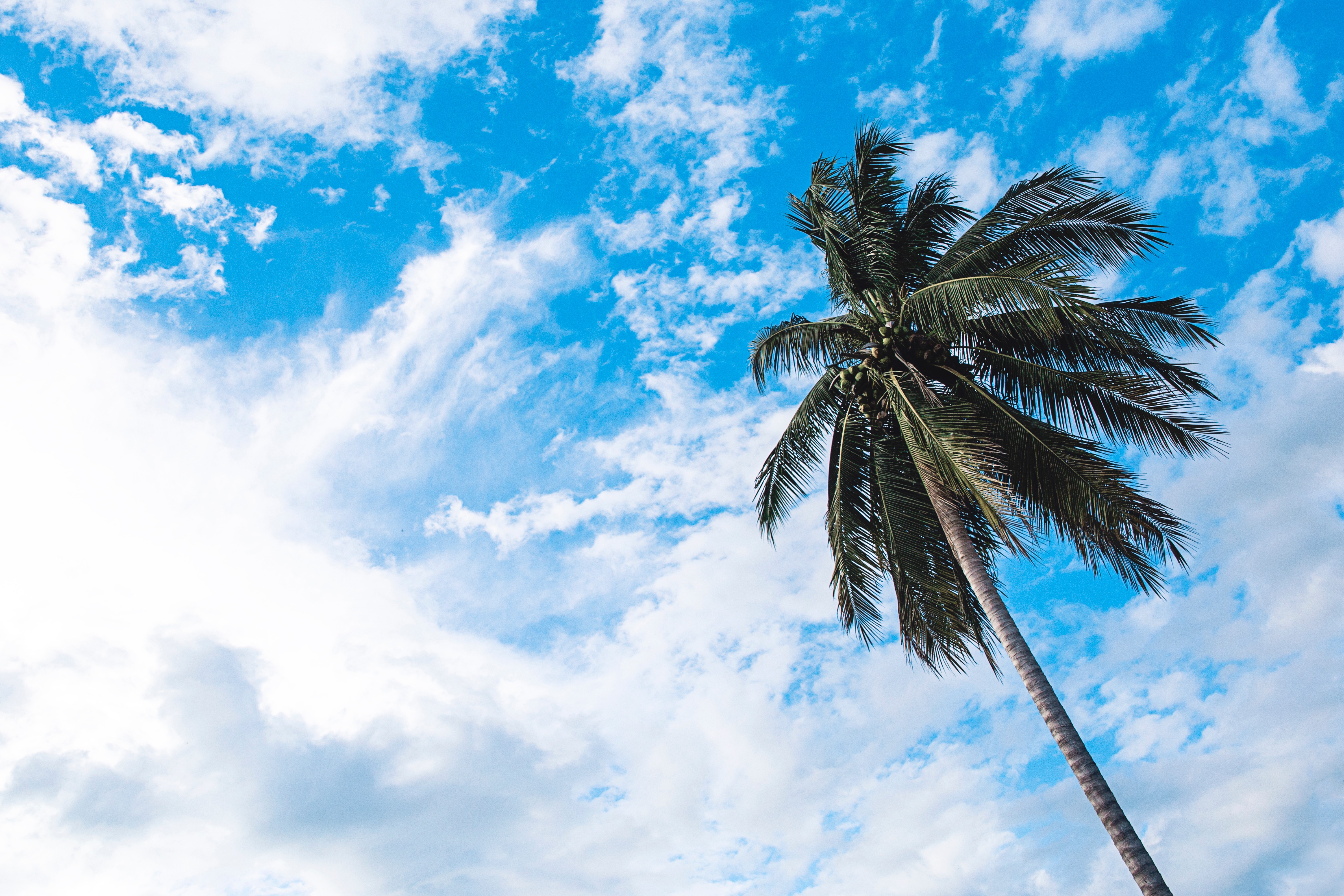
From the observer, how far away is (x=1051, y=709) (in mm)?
10117

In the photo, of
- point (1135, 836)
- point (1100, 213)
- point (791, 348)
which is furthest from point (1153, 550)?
point (791, 348)

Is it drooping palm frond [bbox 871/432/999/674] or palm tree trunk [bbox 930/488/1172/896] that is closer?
palm tree trunk [bbox 930/488/1172/896]

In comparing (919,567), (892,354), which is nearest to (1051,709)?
(919,567)

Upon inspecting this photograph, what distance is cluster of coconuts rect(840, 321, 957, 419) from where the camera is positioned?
41.7 feet

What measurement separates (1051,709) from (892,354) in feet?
18.1

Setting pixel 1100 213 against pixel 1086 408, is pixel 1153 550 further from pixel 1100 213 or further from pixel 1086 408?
pixel 1100 213

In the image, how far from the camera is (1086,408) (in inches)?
479

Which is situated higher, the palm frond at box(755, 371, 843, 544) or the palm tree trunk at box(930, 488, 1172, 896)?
the palm frond at box(755, 371, 843, 544)

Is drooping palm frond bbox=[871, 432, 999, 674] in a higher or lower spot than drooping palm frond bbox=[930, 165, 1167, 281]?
lower

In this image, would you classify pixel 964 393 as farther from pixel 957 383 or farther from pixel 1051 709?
pixel 1051 709

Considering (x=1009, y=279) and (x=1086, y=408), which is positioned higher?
(x=1009, y=279)

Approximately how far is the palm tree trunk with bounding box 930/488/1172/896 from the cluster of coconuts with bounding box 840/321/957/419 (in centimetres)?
218

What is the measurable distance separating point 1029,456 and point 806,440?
140 inches

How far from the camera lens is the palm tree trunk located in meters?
8.91
